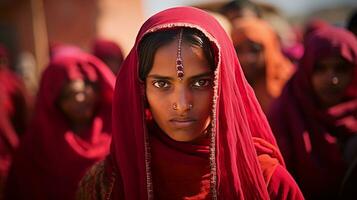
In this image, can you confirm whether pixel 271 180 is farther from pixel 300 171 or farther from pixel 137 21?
pixel 137 21

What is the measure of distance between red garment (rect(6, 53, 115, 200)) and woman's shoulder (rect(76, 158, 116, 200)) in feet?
3.25

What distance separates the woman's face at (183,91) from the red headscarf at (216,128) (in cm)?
6

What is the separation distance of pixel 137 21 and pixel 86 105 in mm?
5080

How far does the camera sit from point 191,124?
6.40ft

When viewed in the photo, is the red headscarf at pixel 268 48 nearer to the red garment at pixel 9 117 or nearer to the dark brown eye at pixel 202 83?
the red garment at pixel 9 117

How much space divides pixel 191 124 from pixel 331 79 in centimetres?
126

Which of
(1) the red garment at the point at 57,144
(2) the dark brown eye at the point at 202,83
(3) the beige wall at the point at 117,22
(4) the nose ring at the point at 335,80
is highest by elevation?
(3) the beige wall at the point at 117,22

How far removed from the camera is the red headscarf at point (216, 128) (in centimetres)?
191

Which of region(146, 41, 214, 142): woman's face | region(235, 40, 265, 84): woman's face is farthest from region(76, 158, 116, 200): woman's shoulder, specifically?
region(235, 40, 265, 84): woman's face

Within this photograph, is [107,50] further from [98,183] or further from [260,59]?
[98,183]

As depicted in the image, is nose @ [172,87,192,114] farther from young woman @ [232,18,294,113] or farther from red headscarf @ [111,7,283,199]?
young woman @ [232,18,294,113]

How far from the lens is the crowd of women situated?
6.31 feet

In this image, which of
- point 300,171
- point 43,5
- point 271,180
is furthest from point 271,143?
point 43,5

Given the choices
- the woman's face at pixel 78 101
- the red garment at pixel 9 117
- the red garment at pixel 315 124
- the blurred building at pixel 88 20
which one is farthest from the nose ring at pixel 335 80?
the blurred building at pixel 88 20
